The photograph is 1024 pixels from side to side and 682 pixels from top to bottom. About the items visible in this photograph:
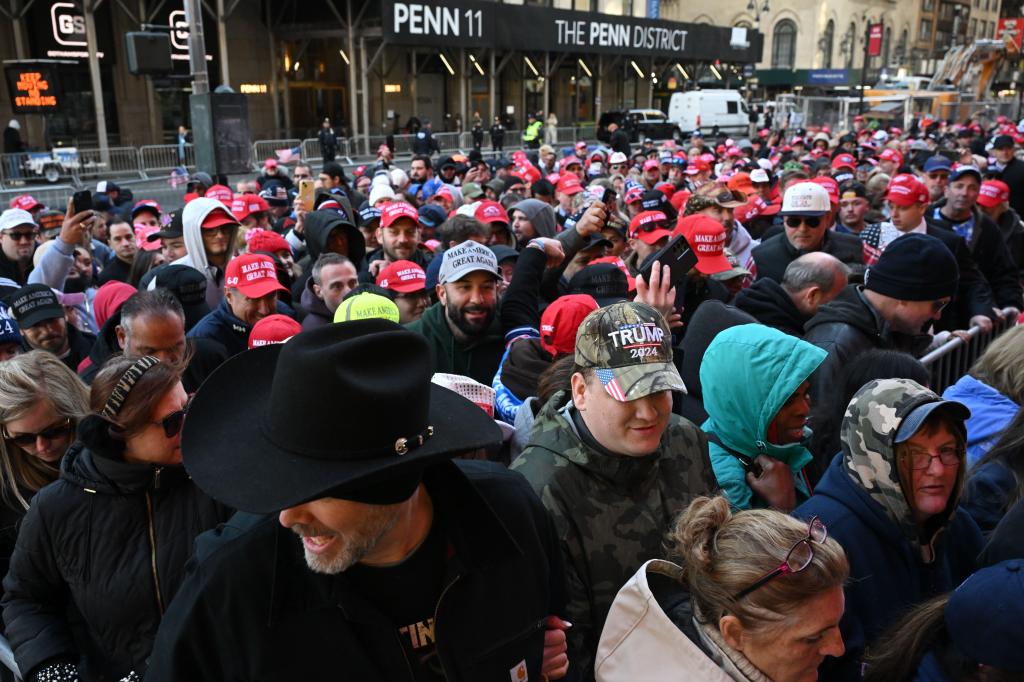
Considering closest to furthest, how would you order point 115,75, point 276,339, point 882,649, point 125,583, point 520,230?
point 882,649, point 125,583, point 276,339, point 520,230, point 115,75

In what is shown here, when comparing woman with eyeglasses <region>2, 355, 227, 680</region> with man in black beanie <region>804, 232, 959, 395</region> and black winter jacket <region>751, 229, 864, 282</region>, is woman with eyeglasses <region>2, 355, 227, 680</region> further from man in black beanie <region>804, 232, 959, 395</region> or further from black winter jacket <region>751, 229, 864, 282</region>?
black winter jacket <region>751, 229, 864, 282</region>

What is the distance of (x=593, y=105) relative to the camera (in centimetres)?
4456

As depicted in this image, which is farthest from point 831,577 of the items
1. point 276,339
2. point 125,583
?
point 276,339

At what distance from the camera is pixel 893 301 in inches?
164

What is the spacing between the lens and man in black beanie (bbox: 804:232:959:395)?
160 inches

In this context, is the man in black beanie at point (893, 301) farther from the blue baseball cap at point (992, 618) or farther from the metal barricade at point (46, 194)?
the metal barricade at point (46, 194)

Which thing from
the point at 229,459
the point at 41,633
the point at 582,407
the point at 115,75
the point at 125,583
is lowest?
the point at 41,633

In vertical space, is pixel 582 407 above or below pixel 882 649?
above

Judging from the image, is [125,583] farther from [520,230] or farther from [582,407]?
[520,230]

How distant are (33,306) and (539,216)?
4.72m

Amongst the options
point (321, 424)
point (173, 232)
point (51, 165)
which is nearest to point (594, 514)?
point (321, 424)

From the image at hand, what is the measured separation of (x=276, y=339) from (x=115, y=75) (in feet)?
90.6

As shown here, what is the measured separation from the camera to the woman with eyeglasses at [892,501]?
2.43m

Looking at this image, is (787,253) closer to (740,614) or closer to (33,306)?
(740,614)
